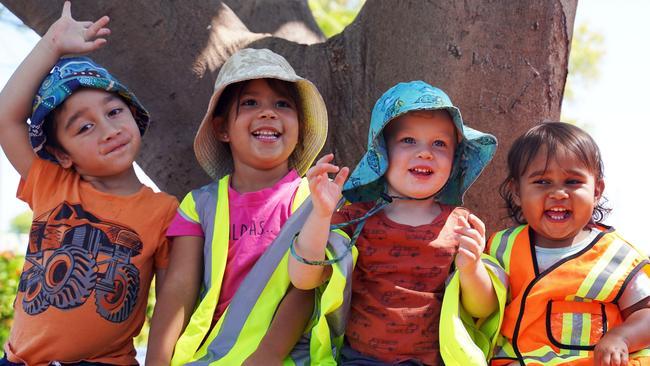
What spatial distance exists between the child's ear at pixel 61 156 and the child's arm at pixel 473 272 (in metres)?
1.57

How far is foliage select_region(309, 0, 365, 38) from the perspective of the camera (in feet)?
33.6

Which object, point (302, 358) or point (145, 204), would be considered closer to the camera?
point (302, 358)

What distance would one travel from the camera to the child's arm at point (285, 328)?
287cm

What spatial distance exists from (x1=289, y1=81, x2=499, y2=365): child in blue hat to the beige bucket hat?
47 cm

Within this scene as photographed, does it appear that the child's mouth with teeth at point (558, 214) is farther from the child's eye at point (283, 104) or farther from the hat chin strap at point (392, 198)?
the child's eye at point (283, 104)

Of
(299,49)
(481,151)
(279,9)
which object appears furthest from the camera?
(279,9)

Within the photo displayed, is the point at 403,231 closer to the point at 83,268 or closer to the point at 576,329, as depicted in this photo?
the point at 576,329

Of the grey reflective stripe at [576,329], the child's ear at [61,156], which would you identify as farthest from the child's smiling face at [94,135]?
the grey reflective stripe at [576,329]

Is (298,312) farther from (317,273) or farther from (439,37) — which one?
(439,37)

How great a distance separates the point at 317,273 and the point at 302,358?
36 centimetres

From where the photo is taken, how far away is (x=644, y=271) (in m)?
2.85

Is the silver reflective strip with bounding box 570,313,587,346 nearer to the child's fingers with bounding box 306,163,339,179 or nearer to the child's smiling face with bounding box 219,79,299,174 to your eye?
the child's fingers with bounding box 306,163,339,179

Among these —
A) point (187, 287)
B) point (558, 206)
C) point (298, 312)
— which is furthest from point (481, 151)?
point (187, 287)

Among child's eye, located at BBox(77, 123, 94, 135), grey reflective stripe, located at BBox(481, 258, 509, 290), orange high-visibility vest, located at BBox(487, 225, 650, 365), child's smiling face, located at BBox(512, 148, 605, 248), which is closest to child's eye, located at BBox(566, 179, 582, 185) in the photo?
child's smiling face, located at BBox(512, 148, 605, 248)
